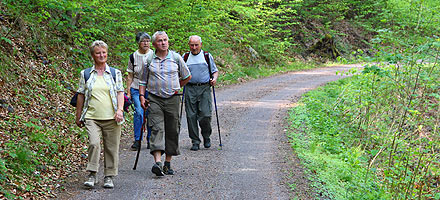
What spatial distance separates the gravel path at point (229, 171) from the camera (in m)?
5.35

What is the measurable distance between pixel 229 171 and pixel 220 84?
11101 mm

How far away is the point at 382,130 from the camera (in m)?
10.3

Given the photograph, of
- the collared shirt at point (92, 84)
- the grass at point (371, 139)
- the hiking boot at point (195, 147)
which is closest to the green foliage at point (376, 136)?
the grass at point (371, 139)

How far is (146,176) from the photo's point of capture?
602 centimetres

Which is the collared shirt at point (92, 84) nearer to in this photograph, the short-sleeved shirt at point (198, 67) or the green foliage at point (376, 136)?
the short-sleeved shirt at point (198, 67)

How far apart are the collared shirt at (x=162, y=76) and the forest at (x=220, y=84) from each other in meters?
1.86

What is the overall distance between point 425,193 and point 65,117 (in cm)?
745

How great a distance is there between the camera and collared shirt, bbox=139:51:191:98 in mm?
5828

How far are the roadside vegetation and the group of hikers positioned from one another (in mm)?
2349

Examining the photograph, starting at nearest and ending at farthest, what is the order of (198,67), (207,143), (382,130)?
(198,67) → (207,143) → (382,130)

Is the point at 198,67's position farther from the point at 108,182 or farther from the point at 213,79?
the point at 108,182

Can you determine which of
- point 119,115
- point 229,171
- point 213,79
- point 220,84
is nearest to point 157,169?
point 119,115

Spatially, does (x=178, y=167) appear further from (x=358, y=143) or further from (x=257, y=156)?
(x=358, y=143)

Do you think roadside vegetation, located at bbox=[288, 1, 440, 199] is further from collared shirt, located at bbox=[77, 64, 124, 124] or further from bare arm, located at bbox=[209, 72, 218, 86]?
collared shirt, located at bbox=[77, 64, 124, 124]
